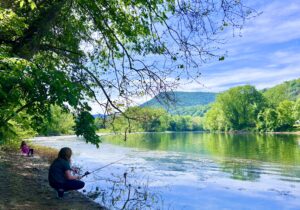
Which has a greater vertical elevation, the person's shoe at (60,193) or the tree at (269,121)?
the tree at (269,121)

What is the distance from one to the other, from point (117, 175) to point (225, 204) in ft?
24.9

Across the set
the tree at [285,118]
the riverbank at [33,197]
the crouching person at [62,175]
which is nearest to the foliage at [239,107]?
the tree at [285,118]

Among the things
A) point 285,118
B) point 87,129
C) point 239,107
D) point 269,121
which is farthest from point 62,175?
point 239,107

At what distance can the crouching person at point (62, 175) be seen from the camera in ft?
33.2

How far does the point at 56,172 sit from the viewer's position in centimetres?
1011

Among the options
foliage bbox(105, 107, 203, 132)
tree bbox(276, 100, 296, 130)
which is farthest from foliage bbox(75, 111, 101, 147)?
tree bbox(276, 100, 296, 130)

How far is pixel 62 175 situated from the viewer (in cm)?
1018

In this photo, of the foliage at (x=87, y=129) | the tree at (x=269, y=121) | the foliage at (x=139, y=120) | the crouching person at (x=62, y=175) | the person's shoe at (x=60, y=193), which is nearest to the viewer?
the foliage at (x=87, y=129)

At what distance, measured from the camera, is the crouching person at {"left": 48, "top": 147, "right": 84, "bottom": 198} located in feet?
33.2

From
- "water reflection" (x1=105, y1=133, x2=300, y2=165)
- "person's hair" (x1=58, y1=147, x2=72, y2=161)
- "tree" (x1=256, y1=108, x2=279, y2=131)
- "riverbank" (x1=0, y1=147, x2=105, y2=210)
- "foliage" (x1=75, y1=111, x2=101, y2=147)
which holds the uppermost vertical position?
"tree" (x1=256, y1=108, x2=279, y2=131)

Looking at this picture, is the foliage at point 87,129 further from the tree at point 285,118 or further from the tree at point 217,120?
the tree at point 217,120

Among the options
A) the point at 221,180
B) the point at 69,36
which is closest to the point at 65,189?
the point at 69,36

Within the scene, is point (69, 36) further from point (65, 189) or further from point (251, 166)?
point (251, 166)

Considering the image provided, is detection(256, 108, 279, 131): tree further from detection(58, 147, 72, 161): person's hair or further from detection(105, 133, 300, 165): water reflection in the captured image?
detection(58, 147, 72, 161): person's hair
